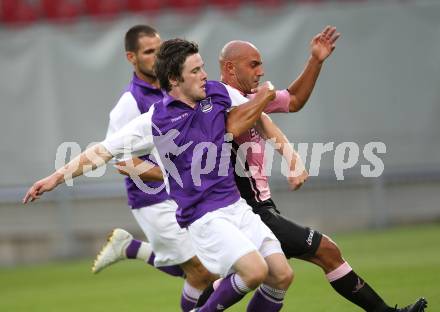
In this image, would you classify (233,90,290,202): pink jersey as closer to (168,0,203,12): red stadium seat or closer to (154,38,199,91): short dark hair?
(154,38,199,91): short dark hair

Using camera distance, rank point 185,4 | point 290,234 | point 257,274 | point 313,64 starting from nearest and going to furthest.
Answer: point 257,274
point 290,234
point 313,64
point 185,4

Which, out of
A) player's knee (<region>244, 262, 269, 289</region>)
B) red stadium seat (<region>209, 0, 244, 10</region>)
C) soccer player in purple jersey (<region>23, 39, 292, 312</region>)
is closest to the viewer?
player's knee (<region>244, 262, 269, 289</region>)

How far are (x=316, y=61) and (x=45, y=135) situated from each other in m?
8.33

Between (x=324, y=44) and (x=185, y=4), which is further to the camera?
(x=185, y=4)

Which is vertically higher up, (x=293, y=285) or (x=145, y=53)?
(x=145, y=53)

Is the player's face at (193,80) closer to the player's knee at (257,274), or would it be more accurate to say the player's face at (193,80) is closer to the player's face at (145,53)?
the player's knee at (257,274)

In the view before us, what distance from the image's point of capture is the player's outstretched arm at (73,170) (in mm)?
6637

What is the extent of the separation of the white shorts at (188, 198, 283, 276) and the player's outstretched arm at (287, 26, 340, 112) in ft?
3.50

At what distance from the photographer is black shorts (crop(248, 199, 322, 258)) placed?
706 cm

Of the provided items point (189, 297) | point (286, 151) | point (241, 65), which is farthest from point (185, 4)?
point (286, 151)

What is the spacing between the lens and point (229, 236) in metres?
6.48

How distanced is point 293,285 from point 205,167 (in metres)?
4.14

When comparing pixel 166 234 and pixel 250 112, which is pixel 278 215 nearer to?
pixel 250 112

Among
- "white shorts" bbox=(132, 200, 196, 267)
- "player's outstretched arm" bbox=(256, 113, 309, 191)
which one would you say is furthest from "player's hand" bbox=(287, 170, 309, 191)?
"white shorts" bbox=(132, 200, 196, 267)
